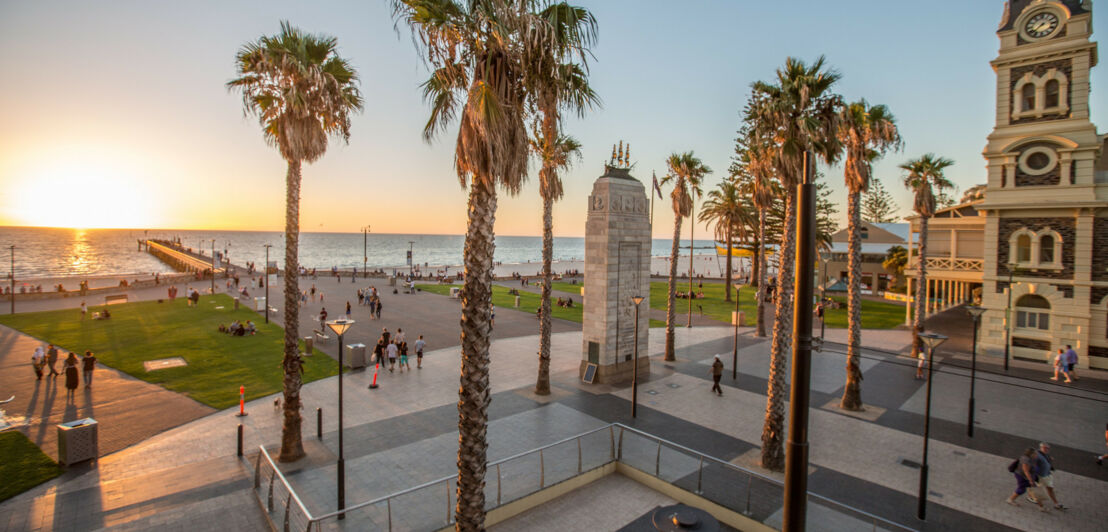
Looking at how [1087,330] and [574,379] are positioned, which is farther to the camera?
[1087,330]

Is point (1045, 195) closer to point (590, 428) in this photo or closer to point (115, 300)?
point (590, 428)

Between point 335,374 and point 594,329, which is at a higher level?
point 594,329

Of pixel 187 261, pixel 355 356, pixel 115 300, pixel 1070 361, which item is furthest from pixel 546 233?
pixel 187 261

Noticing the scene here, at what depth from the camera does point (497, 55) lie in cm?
685

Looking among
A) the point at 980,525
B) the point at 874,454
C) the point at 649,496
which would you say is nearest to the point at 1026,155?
the point at 874,454

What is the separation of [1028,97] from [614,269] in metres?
22.3

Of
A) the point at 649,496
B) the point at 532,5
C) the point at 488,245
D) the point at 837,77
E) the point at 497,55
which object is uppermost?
the point at 837,77

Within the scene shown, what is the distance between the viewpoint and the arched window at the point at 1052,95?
22.2m

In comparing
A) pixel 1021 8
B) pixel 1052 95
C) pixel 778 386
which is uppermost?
pixel 1021 8

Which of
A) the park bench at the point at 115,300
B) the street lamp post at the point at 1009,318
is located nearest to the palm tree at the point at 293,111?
the street lamp post at the point at 1009,318

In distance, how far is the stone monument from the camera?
1894cm

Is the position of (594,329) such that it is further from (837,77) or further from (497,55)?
(497,55)

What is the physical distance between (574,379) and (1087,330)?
23637 millimetres

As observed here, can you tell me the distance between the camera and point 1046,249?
2283 centimetres
